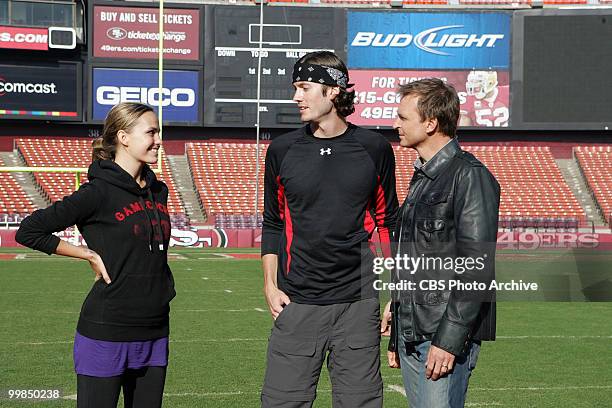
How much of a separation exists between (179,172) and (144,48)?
15.8ft

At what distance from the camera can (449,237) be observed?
11.3 ft

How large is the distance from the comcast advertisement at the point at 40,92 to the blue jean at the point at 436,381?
3364 cm

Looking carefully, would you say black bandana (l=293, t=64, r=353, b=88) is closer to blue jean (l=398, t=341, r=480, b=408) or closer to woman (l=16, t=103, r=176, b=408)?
woman (l=16, t=103, r=176, b=408)

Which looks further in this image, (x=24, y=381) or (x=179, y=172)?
(x=179, y=172)

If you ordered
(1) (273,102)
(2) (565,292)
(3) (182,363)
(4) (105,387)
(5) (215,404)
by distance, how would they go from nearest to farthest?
(4) (105,387) < (5) (215,404) < (3) (182,363) < (2) (565,292) < (1) (273,102)

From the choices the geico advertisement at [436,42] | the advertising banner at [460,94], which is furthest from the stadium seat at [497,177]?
the geico advertisement at [436,42]

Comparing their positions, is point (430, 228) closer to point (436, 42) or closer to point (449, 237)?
point (449, 237)

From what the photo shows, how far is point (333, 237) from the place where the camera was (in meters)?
4.00

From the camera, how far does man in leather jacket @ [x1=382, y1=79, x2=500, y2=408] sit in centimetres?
335

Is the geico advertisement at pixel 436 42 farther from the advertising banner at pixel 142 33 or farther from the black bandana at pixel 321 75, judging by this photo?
the black bandana at pixel 321 75

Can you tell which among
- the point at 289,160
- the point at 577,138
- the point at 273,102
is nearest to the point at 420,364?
the point at 289,160

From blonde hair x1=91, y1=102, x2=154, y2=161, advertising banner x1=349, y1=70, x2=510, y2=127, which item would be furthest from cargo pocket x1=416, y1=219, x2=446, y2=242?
advertising banner x1=349, y1=70, x2=510, y2=127

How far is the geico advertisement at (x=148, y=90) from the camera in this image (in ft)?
118

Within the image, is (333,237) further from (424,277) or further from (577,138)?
(577,138)
